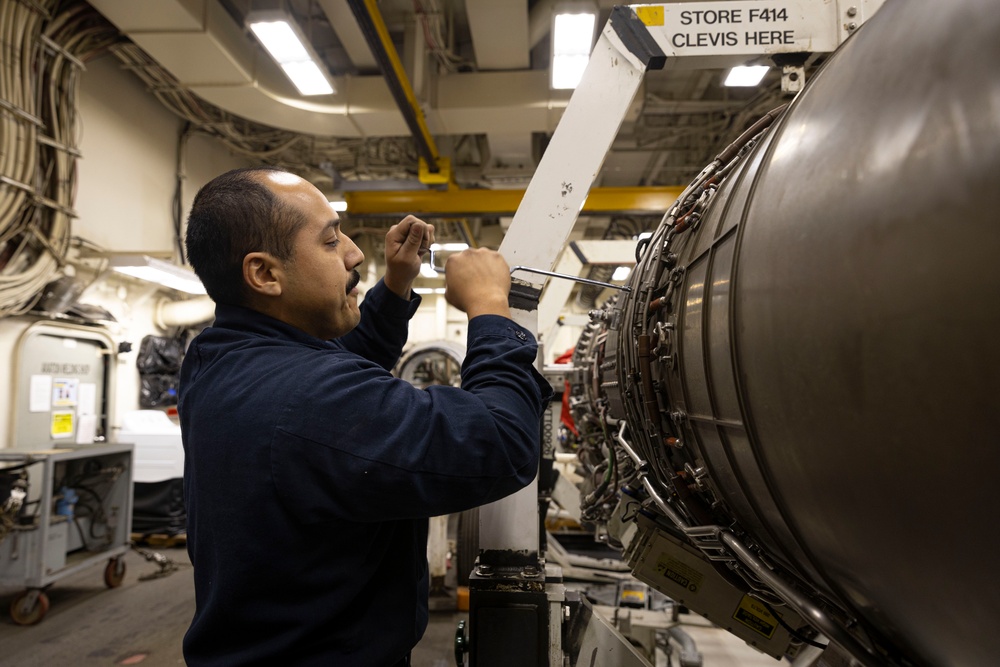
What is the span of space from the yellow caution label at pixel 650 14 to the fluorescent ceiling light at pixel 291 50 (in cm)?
244

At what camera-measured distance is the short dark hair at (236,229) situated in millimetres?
955

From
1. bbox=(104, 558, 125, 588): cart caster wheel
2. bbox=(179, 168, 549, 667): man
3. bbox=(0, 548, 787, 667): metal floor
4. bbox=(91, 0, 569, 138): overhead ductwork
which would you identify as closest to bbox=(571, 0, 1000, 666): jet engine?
bbox=(179, 168, 549, 667): man

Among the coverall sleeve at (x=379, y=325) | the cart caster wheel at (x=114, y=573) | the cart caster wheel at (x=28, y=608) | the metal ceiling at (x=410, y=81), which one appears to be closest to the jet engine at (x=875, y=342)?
the coverall sleeve at (x=379, y=325)

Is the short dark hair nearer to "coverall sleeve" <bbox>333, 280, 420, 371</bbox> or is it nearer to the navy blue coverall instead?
the navy blue coverall

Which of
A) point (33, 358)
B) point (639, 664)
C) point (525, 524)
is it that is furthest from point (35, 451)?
point (639, 664)

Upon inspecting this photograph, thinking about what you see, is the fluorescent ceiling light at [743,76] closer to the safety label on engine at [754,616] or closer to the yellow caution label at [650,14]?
the yellow caution label at [650,14]

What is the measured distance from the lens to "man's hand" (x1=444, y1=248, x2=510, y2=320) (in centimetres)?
102

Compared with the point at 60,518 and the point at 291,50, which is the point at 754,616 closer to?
the point at 291,50

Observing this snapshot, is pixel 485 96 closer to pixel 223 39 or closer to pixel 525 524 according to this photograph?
pixel 223 39

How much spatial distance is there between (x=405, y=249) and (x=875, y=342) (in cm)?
96

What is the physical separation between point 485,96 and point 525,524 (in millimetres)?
3662

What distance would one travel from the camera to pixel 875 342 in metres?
0.50

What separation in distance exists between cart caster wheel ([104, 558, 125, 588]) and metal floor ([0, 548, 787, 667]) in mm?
54

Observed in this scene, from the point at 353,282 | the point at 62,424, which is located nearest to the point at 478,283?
the point at 353,282
